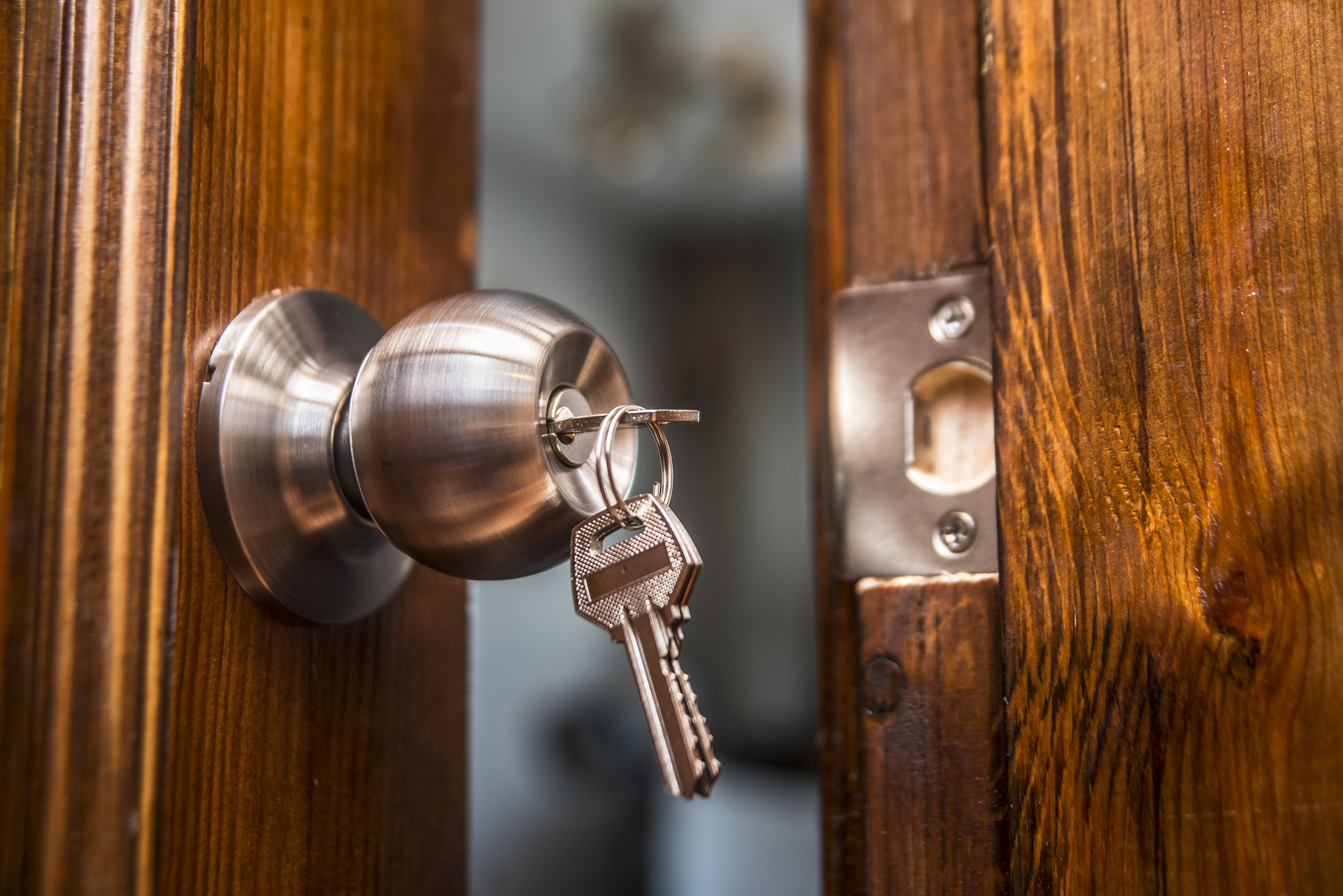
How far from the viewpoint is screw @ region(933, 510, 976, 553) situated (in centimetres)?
36

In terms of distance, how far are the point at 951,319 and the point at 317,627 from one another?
290mm

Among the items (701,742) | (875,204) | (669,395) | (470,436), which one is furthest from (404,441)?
(669,395)

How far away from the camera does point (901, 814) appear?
36cm

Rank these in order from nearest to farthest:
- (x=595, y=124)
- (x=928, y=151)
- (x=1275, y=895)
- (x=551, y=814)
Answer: (x=1275, y=895) < (x=928, y=151) < (x=551, y=814) < (x=595, y=124)

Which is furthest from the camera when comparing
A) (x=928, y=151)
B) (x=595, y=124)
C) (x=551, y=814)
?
(x=595, y=124)

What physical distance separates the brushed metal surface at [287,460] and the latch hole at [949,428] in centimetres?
23

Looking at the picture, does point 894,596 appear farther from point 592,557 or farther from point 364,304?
point 364,304

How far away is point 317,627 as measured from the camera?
1.20 ft

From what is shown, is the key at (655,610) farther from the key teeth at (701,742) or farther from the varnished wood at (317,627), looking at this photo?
the varnished wood at (317,627)

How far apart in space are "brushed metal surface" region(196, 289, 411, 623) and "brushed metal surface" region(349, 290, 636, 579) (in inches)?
1.7

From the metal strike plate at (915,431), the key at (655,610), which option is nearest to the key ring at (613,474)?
the key at (655,610)

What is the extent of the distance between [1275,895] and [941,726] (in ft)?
0.38

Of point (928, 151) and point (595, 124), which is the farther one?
point (595, 124)

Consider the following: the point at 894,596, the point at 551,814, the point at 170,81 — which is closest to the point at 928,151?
the point at 894,596
